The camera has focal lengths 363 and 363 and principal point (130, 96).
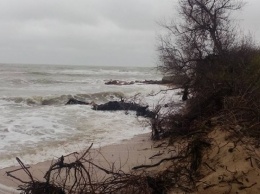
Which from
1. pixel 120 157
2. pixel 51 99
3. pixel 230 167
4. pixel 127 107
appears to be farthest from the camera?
pixel 51 99

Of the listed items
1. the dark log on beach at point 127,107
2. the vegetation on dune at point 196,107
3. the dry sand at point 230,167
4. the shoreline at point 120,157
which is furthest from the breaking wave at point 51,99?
the dry sand at point 230,167

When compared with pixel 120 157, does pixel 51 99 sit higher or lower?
lower

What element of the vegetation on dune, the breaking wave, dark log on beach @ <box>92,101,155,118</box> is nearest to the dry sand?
the vegetation on dune

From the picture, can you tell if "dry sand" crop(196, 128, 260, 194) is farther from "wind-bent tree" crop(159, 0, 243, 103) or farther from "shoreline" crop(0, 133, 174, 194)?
"wind-bent tree" crop(159, 0, 243, 103)

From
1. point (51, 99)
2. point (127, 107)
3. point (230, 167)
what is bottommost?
point (51, 99)

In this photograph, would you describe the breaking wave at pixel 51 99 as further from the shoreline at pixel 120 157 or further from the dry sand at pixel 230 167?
the dry sand at pixel 230 167

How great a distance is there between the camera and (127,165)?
7445 millimetres

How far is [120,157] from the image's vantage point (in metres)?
8.30

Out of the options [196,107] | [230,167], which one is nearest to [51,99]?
[196,107]

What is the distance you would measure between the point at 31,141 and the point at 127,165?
374 centimetres

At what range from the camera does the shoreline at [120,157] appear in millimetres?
6589

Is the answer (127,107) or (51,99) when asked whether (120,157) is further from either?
(51,99)

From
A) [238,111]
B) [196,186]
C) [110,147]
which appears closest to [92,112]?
[110,147]

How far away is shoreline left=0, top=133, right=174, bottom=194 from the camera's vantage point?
259 inches
